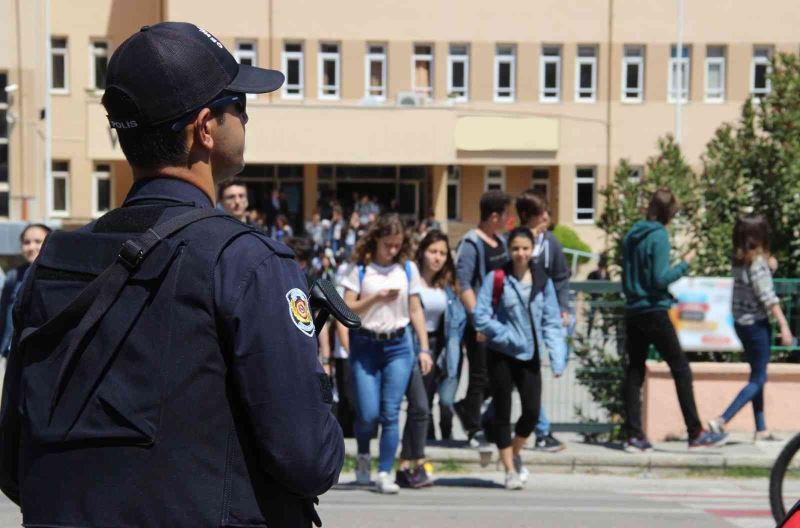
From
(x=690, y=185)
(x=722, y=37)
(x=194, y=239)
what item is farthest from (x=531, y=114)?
(x=194, y=239)

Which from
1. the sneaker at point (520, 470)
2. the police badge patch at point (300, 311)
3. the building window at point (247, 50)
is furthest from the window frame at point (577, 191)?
the police badge patch at point (300, 311)

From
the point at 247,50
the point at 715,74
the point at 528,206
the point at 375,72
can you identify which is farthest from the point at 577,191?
the point at 528,206

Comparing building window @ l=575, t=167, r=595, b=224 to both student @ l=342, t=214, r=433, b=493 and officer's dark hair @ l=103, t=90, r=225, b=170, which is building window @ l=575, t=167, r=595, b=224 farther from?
officer's dark hair @ l=103, t=90, r=225, b=170

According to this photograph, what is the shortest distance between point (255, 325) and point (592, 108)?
131ft

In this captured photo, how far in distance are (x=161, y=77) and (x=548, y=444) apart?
7.65 m

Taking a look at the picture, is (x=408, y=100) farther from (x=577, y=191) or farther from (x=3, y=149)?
(x=3, y=149)

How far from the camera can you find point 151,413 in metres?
2.29

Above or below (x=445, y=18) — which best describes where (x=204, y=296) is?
below

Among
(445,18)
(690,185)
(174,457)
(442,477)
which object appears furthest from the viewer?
(445,18)

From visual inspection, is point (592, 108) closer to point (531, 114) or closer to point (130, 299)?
point (531, 114)

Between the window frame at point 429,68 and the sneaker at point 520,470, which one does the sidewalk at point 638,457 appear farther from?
the window frame at point 429,68

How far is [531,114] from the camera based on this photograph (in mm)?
41094

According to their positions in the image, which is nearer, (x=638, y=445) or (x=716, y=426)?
(x=638, y=445)

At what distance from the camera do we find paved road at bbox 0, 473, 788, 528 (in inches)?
296
